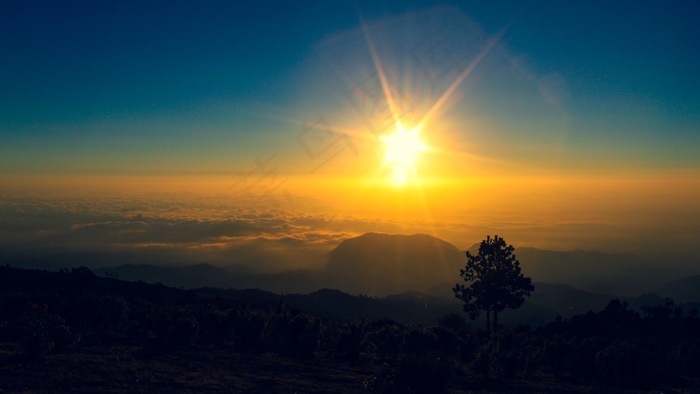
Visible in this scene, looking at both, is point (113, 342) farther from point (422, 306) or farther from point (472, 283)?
point (422, 306)

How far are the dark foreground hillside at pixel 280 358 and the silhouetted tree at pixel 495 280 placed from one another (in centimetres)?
1104

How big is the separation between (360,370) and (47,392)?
37.0ft

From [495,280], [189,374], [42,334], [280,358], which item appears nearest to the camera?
[189,374]

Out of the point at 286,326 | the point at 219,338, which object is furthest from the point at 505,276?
the point at 219,338

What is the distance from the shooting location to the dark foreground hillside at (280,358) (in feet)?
48.3

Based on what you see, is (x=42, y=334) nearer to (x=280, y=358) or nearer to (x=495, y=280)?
(x=280, y=358)

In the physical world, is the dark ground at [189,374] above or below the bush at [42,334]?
below

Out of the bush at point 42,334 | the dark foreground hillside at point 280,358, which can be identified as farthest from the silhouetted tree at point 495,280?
the bush at point 42,334

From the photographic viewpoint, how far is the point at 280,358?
67.3ft

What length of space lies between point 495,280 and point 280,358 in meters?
24.3

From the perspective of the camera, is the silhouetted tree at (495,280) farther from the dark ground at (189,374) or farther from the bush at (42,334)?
the bush at (42,334)

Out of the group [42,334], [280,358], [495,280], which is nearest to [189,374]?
[280,358]

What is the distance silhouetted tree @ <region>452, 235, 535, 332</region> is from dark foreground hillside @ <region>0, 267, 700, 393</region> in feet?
36.2

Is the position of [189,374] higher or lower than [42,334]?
lower
